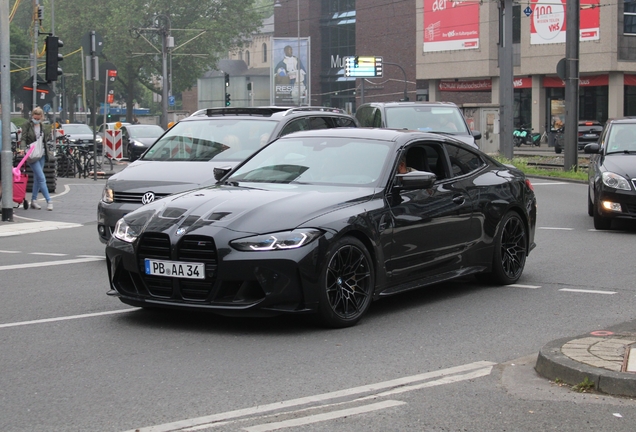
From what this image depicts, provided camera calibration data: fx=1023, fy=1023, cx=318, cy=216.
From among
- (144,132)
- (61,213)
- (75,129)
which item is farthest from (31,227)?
(75,129)

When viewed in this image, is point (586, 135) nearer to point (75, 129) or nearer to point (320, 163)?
point (75, 129)

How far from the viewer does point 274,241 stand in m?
7.25

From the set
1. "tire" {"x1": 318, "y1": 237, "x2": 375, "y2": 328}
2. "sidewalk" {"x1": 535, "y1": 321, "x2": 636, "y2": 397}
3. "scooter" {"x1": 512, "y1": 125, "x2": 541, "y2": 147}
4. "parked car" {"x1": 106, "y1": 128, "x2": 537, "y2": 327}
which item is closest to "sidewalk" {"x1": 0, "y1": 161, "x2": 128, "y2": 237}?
"parked car" {"x1": 106, "y1": 128, "x2": 537, "y2": 327}

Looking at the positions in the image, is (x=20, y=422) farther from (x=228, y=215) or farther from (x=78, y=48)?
(x=78, y=48)

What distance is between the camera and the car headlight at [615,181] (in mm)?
14209

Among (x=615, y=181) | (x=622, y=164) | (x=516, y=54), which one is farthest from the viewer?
(x=516, y=54)

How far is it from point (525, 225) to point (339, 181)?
254 cm

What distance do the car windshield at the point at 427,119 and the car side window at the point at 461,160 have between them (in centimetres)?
947

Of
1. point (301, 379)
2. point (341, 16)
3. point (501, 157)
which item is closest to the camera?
point (301, 379)

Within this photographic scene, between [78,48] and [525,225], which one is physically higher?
[78,48]

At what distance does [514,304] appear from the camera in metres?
8.81

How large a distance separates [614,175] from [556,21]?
4561cm

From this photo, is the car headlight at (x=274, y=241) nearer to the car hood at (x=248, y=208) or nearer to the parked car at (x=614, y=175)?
the car hood at (x=248, y=208)

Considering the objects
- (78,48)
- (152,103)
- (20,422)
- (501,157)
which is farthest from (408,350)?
(152,103)
